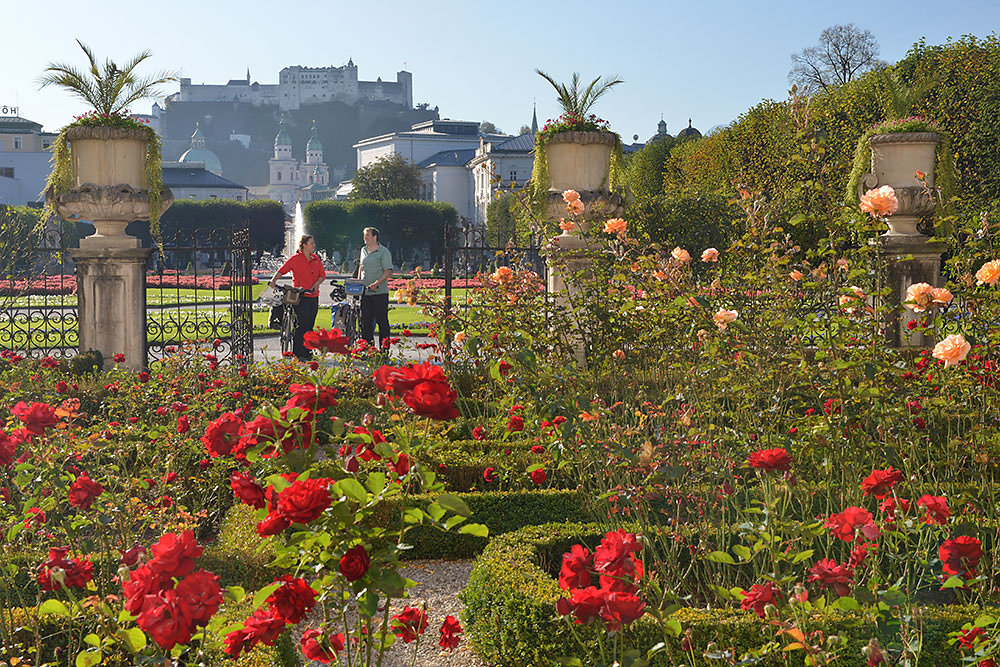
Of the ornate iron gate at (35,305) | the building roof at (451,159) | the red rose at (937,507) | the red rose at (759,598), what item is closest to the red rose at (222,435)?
the red rose at (759,598)

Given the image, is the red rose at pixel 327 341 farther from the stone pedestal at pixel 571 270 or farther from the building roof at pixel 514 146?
the building roof at pixel 514 146

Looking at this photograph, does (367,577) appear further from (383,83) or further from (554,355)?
(383,83)

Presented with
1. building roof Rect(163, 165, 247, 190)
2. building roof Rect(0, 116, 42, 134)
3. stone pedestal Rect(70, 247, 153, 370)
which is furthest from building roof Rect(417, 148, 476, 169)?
stone pedestal Rect(70, 247, 153, 370)

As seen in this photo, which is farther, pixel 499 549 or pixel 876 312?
pixel 876 312

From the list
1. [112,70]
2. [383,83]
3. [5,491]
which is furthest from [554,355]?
[383,83]

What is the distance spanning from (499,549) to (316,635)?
5.03 feet

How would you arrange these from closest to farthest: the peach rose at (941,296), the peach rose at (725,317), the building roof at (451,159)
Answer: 1. the peach rose at (941,296)
2. the peach rose at (725,317)
3. the building roof at (451,159)

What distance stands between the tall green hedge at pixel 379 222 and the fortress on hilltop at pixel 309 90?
79894 millimetres

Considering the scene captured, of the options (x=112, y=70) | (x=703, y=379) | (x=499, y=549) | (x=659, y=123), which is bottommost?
(x=499, y=549)

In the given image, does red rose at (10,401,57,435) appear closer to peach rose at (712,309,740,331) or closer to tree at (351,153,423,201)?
peach rose at (712,309,740,331)

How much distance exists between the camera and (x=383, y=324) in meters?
9.02

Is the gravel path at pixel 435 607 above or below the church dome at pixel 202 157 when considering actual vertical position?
below

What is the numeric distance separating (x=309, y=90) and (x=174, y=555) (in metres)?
136

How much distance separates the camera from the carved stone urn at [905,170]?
7266 millimetres
